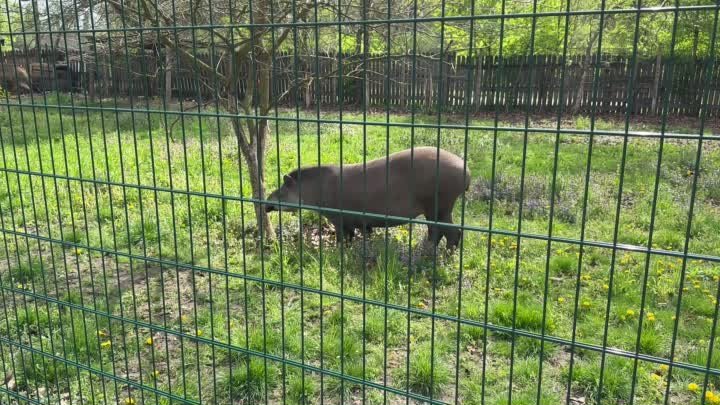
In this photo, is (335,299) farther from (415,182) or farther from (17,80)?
(17,80)

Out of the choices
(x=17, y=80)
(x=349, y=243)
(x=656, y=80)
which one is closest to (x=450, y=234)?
Answer: (x=349, y=243)

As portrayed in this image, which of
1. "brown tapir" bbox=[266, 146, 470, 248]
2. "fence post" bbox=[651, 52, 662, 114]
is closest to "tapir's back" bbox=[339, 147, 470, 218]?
"brown tapir" bbox=[266, 146, 470, 248]

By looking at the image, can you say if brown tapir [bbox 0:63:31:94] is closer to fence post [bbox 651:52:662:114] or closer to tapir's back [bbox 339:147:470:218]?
tapir's back [bbox 339:147:470:218]

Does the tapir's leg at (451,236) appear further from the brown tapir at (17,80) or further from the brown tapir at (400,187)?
the brown tapir at (17,80)

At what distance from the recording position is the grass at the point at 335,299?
3168 millimetres

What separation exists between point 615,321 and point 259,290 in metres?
2.93

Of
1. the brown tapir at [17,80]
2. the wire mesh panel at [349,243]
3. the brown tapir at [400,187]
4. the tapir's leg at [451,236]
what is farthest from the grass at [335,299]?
the brown tapir at [400,187]

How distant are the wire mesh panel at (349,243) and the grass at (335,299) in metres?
0.03

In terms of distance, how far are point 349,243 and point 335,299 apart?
1.57 metres

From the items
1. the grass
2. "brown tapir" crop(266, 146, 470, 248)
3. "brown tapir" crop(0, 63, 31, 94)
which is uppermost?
"brown tapir" crop(0, 63, 31, 94)

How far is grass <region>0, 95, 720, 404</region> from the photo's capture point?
10.4 ft

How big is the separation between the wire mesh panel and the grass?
3cm

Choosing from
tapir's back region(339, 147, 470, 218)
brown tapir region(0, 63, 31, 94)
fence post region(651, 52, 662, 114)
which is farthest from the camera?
fence post region(651, 52, 662, 114)

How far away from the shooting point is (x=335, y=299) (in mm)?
5113
